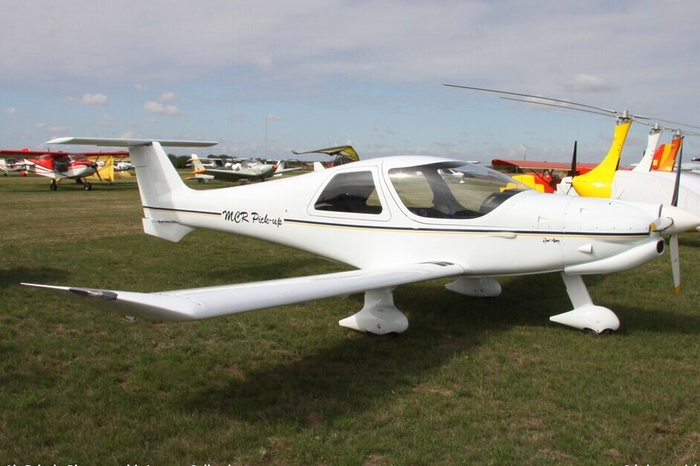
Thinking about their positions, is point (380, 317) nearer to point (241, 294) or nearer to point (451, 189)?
point (451, 189)

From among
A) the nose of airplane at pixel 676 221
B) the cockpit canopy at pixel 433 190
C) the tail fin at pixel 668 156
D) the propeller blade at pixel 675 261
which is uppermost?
the tail fin at pixel 668 156

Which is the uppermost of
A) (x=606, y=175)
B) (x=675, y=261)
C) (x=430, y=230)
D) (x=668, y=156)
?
(x=668, y=156)

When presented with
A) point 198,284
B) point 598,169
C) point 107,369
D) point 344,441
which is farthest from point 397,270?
point 598,169

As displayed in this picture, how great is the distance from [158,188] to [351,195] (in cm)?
341

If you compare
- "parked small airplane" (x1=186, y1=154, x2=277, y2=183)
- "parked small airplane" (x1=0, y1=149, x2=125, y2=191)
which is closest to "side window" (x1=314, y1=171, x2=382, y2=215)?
"parked small airplane" (x1=0, y1=149, x2=125, y2=191)

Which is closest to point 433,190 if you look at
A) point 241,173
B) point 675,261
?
point 675,261

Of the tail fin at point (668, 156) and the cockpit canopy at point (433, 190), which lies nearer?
the cockpit canopy at point (433, 190)

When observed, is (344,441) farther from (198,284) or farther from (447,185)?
(198,284)

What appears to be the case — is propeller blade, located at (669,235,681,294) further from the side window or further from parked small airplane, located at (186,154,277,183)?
parked small airplane, located at (186,154,277,183)

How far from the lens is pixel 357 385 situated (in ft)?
14.3

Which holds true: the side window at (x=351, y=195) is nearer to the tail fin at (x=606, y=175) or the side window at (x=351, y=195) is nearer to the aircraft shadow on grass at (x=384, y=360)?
the aircraft shadow on grass at (x=384, y=360)

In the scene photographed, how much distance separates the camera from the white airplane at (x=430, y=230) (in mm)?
4980

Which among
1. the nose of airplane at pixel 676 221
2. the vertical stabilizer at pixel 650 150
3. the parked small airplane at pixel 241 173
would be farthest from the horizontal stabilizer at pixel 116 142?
the parked small airplane at pixel 241 173

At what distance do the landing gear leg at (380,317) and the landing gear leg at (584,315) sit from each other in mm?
1648
